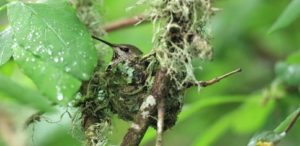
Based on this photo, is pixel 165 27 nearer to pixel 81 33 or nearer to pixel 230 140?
pixel 81 33

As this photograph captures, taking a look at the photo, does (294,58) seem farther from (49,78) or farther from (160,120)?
(49,78)

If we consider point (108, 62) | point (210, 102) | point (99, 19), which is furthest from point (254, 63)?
point (108, 62)

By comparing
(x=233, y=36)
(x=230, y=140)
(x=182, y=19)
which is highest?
(x=233, y=36)

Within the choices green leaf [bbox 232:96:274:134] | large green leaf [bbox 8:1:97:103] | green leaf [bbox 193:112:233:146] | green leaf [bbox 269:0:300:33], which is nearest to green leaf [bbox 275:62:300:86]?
Answer: green leaf [bbox 269:0:300:33]

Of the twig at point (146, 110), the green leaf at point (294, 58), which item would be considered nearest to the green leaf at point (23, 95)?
the twig at point (146, 110)

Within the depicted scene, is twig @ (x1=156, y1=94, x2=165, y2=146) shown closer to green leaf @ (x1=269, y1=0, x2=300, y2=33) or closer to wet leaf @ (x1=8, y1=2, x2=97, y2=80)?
wet leaf @ (x1=8, y1=2, x2=97, y2=80)

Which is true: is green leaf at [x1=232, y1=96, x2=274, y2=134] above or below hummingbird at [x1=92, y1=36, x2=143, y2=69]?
above

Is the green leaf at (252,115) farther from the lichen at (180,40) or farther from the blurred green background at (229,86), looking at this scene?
the lichen at (180,40)
